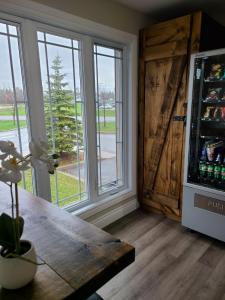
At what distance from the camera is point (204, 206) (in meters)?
2.13

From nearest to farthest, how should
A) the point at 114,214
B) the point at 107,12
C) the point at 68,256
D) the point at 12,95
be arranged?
the point at 68,256 → the point at 12,95 → the point at 107,12 → the point at 114,214

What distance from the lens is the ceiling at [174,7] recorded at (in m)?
2.19

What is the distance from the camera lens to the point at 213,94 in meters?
2.06

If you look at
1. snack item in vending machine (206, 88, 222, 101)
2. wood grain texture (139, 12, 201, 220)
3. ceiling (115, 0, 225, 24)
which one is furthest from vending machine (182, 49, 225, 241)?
ceiling (115, 0, 225, 24)

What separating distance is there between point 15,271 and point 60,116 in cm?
152

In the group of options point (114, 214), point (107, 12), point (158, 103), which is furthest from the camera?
point (114, 214)

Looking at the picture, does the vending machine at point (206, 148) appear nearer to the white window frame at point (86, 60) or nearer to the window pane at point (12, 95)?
the white window frame at point (86, 60)

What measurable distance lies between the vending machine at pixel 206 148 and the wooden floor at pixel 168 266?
187mm

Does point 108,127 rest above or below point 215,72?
below

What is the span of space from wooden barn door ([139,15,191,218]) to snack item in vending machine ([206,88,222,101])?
0.77 ft

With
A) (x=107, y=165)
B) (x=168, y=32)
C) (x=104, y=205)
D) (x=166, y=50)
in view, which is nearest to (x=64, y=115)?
(x=107, y=165)

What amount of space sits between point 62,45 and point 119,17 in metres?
0.73

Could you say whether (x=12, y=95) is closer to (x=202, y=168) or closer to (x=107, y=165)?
(x=107, y=165)

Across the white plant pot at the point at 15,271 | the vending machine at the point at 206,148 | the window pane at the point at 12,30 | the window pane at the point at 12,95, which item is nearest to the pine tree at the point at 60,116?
the window pane at the point at 12,95
